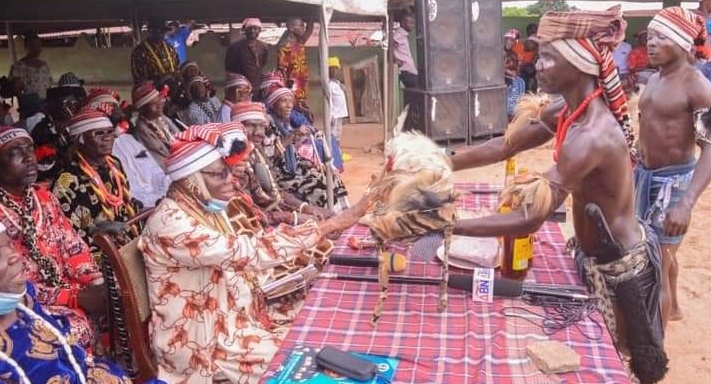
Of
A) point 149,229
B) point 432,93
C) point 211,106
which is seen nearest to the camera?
point 149,229

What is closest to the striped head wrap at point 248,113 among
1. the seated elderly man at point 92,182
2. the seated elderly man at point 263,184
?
the seated elderly man at point 263,184

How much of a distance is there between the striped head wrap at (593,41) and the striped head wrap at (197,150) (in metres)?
1.44

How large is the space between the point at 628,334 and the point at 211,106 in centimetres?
473

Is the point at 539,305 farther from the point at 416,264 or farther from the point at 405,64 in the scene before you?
the point at 405,64

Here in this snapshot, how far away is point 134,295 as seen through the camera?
8.14ft

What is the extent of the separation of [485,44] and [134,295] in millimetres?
9551

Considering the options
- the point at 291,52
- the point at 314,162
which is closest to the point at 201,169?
the point at 314,162

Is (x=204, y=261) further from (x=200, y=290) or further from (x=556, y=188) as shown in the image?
(x=556, y=188)

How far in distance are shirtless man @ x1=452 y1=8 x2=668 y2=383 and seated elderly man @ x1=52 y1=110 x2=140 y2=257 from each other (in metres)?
2.23

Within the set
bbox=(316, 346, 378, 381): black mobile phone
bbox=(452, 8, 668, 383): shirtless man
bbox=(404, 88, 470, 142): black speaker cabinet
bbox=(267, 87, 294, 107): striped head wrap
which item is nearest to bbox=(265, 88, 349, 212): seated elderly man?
bbox=(267, 87, 294, 107): striped head wrap

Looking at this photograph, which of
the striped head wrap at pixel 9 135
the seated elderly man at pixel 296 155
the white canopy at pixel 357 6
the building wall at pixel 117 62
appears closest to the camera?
the striped head wrap at pixel 9 135

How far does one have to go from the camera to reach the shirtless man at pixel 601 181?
250 cm

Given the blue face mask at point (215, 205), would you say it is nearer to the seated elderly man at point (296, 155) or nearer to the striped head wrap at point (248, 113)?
the striped head wrap at point (248, 113)

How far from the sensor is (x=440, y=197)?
7.07 feet
